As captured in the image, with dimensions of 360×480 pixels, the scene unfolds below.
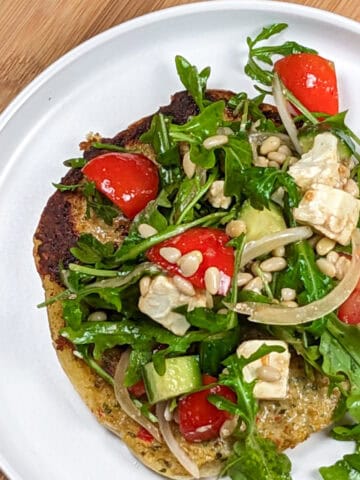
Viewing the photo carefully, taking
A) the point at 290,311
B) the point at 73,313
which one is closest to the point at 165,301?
the point at 73,313

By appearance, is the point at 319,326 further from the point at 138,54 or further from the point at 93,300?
the point at 138,54

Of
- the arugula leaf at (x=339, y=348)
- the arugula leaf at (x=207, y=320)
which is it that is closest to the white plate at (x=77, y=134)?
the arugula leaf at (x=339, y=348)

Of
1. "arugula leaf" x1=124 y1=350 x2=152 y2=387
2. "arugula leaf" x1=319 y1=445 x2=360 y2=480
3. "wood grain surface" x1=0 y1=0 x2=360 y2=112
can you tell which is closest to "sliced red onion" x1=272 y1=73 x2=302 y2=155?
"wood grain surface" x1=0 y1=0 x2=360 y2=112

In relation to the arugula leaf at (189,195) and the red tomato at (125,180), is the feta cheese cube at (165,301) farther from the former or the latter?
the red tomato at (125,180)

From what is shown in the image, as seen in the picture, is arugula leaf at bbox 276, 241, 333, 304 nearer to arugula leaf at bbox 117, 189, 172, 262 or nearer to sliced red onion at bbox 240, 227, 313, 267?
sliced red onion at bbox 240, 227, 313, 267

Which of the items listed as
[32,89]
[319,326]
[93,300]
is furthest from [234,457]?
[32,89]

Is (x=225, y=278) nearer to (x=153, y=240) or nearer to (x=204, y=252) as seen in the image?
(x=204, y=252)
